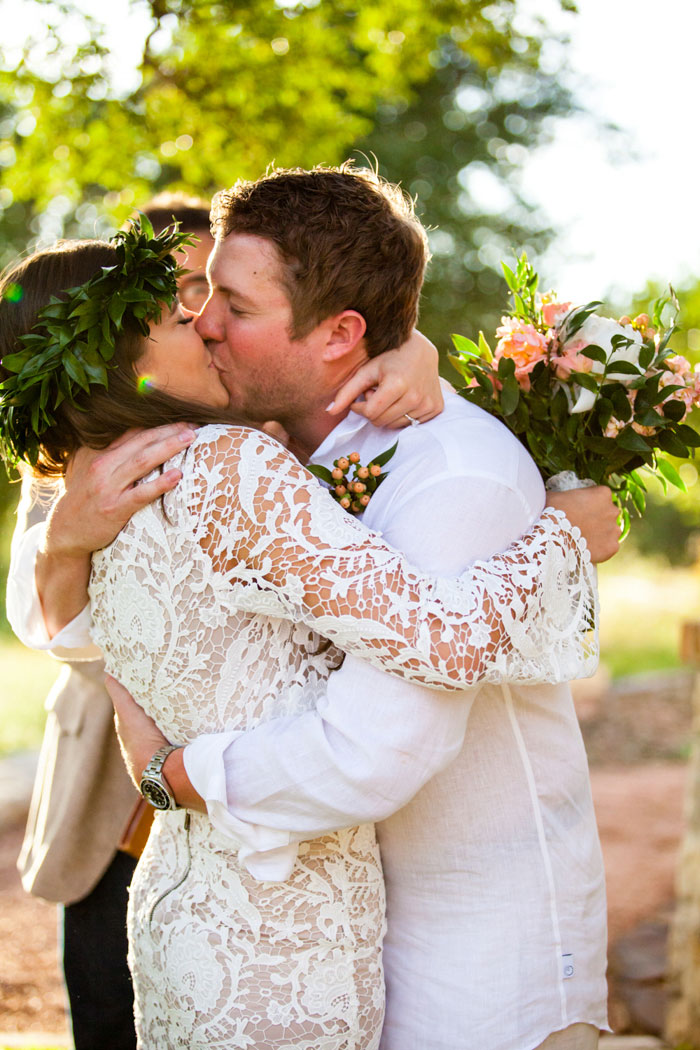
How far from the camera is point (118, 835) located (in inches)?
120

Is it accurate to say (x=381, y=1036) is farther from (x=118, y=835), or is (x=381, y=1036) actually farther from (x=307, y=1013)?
(x=118, y=835)

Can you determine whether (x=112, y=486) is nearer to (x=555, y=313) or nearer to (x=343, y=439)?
(x=343, y=439)

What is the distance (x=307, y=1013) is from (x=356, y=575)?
91 cm

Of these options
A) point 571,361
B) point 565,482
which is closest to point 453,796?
point 565,482

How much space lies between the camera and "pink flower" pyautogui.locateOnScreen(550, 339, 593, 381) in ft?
7.97

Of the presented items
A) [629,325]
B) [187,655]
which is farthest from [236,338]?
[629,325]

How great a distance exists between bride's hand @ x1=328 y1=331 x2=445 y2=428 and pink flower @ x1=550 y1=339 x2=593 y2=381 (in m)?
0.31

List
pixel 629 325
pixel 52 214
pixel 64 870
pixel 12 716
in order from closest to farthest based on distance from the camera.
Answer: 1. pixel 629 325
2. pixel 64 870
3. pixel 12 716
4. pixel 52 214

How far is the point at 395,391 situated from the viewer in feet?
7.50

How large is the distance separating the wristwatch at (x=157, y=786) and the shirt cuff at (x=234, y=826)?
0.29 ft

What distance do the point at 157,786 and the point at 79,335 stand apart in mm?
965

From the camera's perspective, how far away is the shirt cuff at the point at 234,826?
200 cm

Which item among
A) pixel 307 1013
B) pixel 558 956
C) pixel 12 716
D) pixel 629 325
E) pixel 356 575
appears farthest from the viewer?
pixel 12 716

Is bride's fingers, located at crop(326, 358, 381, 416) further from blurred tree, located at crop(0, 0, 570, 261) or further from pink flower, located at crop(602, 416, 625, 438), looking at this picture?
blurred tree, located at crop(0, 0, 570, 261)
